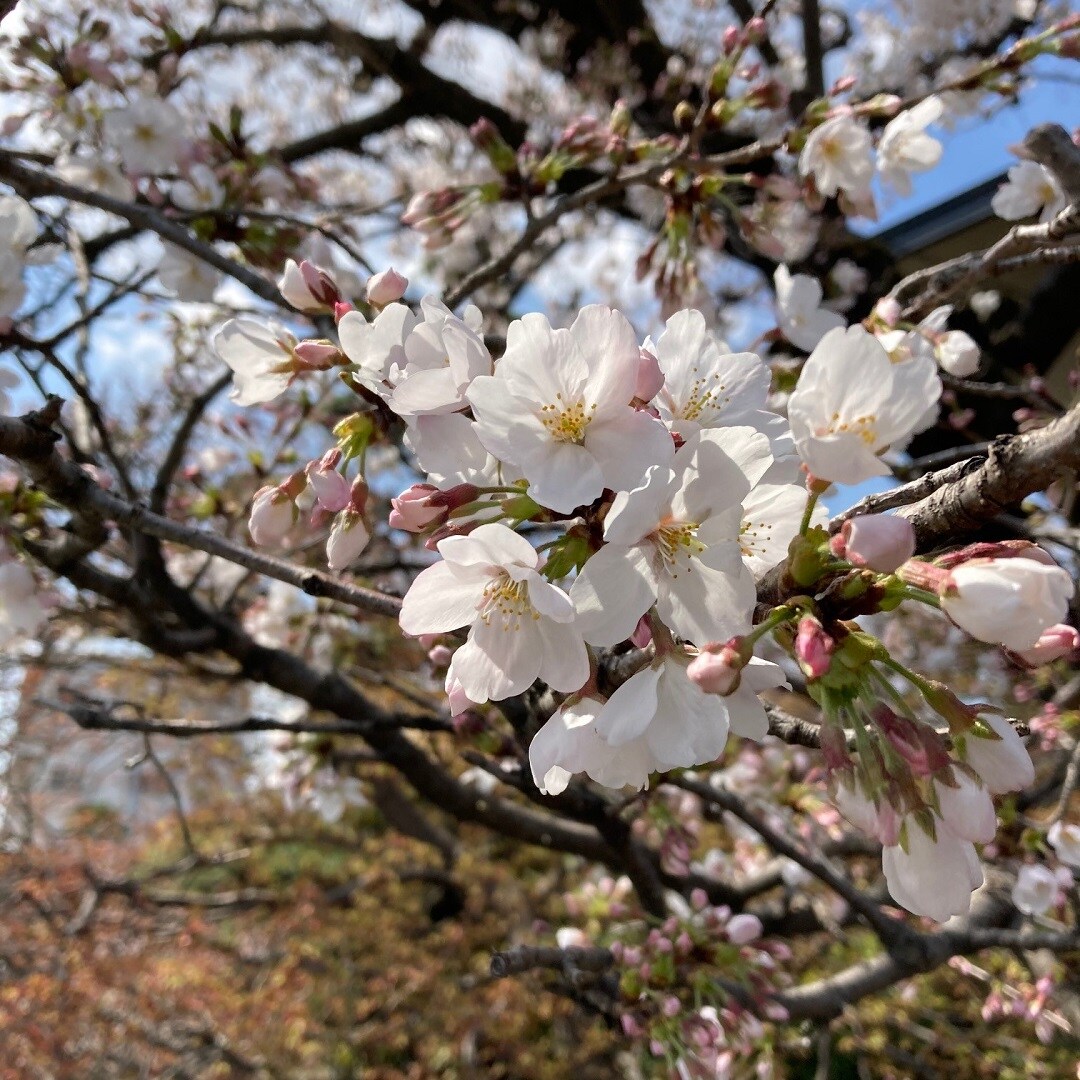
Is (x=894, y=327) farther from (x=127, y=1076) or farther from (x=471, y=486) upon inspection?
(x=127, y=1076)

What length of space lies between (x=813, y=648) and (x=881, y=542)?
105 millimetres

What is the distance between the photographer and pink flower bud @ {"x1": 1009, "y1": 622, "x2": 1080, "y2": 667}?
609 mm

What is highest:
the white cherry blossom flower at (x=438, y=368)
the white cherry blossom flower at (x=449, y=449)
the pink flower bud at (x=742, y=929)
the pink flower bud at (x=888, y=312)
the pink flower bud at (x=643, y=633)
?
the white cherry blossom flower at (x=438, y=368)

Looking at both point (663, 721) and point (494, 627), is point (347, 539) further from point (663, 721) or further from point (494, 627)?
point (663, 721)

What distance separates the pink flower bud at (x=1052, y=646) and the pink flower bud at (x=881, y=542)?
0.16 meters

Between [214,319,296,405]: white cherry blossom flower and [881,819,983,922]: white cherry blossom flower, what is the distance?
3.06 feet

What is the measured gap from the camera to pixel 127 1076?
4117mm

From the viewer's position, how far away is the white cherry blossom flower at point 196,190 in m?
2.08

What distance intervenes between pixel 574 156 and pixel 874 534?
1.62 metres

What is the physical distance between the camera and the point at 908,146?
70.4 inches

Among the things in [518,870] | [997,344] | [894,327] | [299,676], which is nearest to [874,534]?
[894,327]

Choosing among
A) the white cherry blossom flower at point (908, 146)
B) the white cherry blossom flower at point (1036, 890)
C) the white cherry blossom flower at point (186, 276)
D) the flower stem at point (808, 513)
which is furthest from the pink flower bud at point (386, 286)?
the white cherry blossom flower at point (1036, 890)

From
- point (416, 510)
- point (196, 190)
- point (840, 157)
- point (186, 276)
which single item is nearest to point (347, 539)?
point (416, 510)

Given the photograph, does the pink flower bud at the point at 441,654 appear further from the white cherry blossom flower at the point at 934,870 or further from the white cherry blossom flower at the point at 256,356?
the white cherry blossom flower at the point at 934,870
